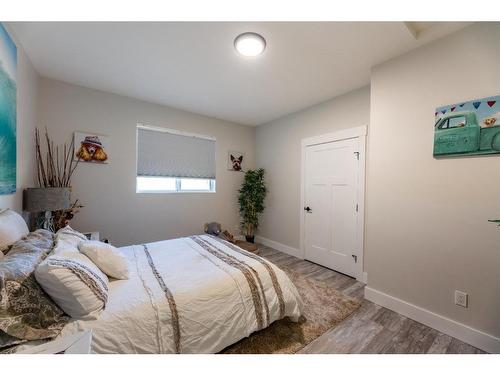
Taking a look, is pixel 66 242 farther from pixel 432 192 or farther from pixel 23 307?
pixel 432 192

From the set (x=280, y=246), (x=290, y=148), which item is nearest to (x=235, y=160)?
(x=290, y=148)

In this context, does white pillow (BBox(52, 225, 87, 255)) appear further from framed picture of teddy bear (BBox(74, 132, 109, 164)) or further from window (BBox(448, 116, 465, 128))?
window (BBox(448, 116, 465, 128))

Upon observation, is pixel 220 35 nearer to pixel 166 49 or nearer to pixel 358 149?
pixel 166 49

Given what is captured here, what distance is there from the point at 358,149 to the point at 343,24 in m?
1.48

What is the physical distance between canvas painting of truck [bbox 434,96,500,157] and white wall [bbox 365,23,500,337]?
0.06 m

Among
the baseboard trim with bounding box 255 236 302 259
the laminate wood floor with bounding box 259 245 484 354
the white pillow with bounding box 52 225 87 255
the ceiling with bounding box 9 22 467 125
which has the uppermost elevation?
the ceiling with bounding box 9 22 467 125

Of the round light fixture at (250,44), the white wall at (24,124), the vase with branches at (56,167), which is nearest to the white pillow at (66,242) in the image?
the white wall at (24,124)

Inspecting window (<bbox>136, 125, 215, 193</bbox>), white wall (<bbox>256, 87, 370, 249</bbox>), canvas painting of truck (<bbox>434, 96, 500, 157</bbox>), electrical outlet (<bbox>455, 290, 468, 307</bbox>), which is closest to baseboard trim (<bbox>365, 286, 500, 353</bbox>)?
electrical outlet (<bbox>455, 290, 468, 307</bbox>)

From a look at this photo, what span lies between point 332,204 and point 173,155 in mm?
2736

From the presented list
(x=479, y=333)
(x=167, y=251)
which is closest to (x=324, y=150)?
(x=479, y=333)

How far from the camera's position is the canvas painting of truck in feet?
4.70

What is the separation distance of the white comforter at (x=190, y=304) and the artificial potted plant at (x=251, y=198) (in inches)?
82.0
